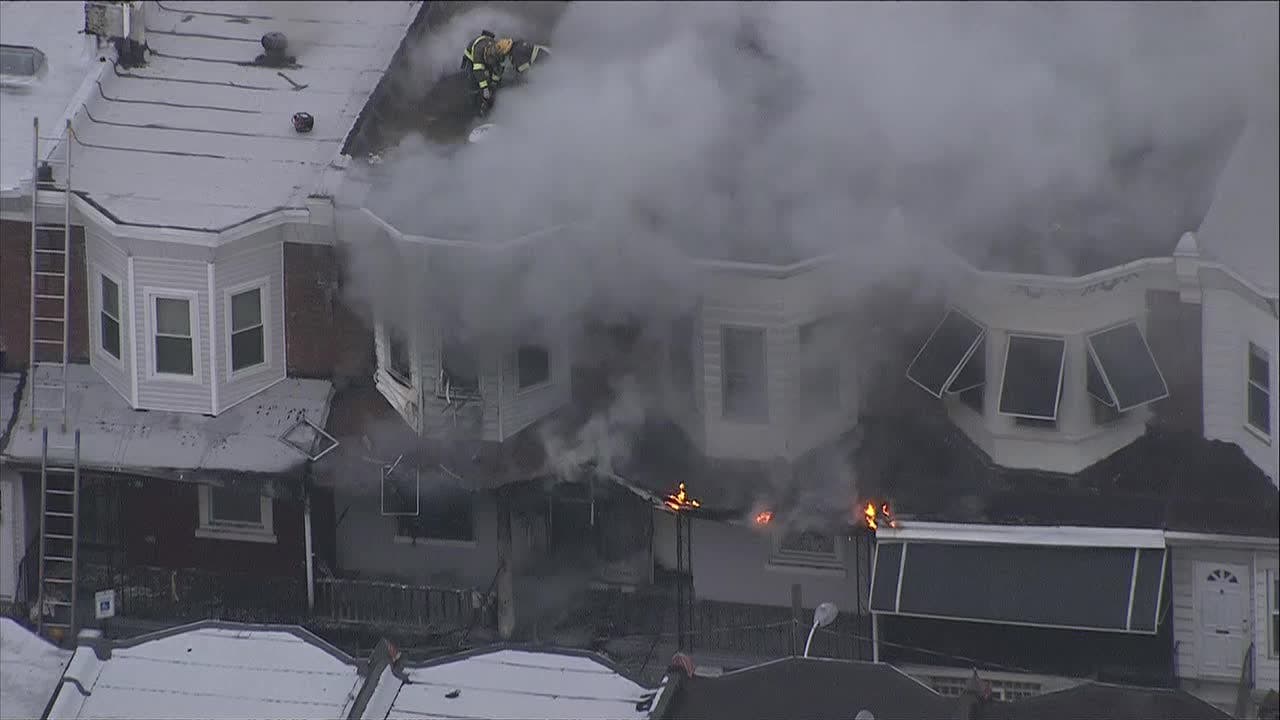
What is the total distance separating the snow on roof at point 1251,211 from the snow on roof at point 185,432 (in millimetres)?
8232

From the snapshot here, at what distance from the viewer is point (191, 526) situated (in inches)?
1272

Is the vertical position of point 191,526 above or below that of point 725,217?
below

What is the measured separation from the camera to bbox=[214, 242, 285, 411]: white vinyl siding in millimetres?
31328

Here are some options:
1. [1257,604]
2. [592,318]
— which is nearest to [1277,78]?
[1257,604]

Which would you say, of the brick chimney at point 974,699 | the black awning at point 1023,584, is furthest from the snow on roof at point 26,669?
the brick chimney at point 974,699

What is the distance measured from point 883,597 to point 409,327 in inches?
197

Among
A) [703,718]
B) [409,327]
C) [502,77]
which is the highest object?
[502,77]

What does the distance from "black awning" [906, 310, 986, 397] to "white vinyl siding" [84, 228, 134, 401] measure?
7.20 metres

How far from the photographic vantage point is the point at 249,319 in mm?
31609

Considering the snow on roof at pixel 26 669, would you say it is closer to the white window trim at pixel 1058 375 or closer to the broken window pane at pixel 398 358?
the broken window pane at pixel 398 358

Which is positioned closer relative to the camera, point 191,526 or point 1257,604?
point 1257,604

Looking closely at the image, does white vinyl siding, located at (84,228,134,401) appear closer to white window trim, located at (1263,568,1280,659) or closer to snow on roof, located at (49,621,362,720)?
snow on roof, located at (49,621,362,720)

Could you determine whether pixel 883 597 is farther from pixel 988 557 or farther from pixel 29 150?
pixel 29 150

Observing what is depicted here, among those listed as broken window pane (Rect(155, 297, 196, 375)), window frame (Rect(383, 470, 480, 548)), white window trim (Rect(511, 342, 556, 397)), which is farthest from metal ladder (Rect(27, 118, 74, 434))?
white window trim (Rect(511, 342, 556, 397))
